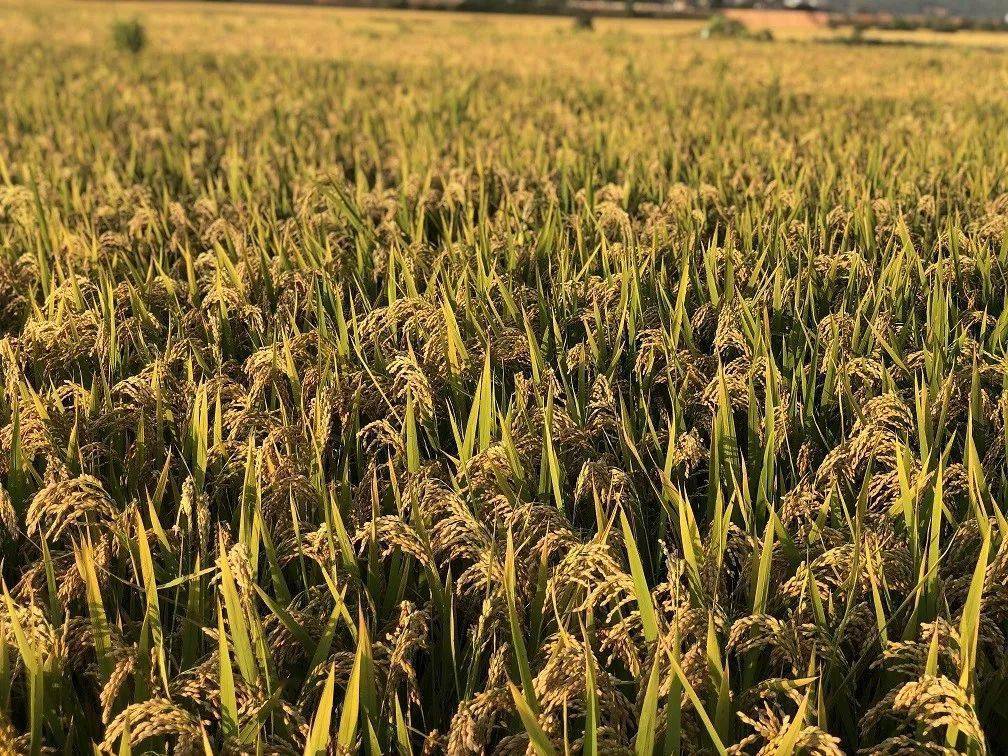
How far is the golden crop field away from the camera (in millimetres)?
1234

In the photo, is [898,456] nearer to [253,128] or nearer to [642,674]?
[642,674]

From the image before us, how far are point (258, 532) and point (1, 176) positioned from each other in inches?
163

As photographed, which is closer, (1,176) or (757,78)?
(1,176)

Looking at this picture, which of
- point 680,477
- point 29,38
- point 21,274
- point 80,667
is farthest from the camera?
point 29,38

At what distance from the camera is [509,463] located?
172 centimetres

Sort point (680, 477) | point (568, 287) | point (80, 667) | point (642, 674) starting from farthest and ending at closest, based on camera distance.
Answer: point (568, 287), point (680, 477), point (80, 667), point (642, 674)

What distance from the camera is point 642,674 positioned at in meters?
1.26

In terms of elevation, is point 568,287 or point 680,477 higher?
point 568,287

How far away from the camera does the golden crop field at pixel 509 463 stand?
123cm

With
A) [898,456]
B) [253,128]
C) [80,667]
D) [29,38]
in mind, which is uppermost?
[29,38]

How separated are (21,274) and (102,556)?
6.49 feet

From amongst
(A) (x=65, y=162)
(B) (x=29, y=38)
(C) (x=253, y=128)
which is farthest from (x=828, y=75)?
(B) (x=29, y=38)

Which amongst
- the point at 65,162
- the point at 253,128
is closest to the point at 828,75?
the point at 253,128

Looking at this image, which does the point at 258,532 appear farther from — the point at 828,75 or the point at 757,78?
the point at 828,75
